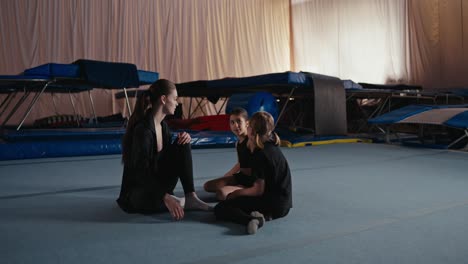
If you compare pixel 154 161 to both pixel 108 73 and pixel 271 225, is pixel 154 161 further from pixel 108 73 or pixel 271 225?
pixel 108 73

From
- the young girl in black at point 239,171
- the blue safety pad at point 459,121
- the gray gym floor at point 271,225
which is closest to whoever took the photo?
the gray gym floor at point 271,225

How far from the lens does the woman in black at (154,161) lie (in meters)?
1.59

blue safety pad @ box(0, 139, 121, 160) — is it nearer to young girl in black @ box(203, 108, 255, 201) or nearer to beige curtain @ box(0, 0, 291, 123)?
young girl in black @ box(203, 108, 255, 201)

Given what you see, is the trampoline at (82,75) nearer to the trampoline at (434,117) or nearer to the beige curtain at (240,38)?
the trampoline at (434,117)

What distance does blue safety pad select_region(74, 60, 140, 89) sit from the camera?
4.16 metres

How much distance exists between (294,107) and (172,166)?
5.57 metres

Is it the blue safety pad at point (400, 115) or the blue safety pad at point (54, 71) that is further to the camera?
the blue safety pad at point (400, 115)

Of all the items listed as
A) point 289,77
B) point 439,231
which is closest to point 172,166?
point 439,231

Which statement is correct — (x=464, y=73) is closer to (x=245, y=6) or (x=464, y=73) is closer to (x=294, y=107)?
(x=294, y=107)

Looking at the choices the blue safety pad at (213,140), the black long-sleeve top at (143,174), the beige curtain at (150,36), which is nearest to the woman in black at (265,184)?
the black long-sleeve top at (143,174)

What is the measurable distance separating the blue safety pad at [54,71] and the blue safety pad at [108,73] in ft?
0.32

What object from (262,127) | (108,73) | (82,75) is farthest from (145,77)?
(262,127)

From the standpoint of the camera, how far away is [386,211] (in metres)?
1.67

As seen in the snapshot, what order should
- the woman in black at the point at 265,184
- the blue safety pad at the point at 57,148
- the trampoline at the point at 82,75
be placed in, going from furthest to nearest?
1. the trampoline at the point at 82,75
2. the blue safety pad at the point at 57,148
3. the woman in black at the point at 265,184
